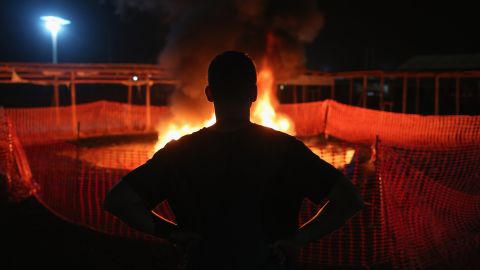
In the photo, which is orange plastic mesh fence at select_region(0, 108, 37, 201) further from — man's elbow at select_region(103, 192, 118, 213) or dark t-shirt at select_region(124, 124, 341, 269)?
dark t-shirt at select_region(124, 124, 341, 269)

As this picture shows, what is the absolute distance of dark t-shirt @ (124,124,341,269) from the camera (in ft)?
5.39

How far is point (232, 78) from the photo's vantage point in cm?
168

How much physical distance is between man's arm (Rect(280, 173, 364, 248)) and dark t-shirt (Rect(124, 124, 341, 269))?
3cm

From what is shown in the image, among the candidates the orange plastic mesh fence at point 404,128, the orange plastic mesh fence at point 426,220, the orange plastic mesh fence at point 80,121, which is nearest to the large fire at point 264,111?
the orange plastic mesh fence at point 404,128

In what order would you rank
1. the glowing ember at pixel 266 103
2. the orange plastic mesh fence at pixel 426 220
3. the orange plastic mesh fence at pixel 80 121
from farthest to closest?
the orange plastic mesh fence at pixel 80 121, the glowing ember at pixel 266 103, the orange plastic mesh fence at pixel 426 220

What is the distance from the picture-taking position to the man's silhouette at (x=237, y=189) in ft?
5.39

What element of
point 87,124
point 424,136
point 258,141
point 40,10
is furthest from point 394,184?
point 40,10

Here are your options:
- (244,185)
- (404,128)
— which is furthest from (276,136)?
(404,128)

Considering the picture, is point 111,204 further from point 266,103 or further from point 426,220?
point 266,103

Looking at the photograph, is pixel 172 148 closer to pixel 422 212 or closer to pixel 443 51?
pixel 422 212

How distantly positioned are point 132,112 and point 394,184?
1469cm

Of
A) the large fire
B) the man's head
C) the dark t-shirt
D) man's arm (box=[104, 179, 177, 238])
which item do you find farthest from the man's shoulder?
the large fire

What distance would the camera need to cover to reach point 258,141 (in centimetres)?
167

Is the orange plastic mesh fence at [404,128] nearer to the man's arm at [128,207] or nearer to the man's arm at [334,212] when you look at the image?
the man's arm at [334,212]
